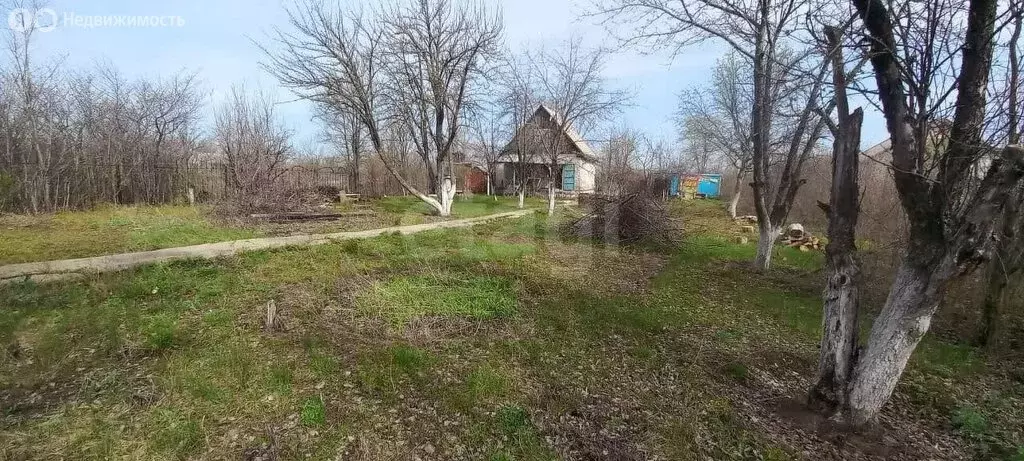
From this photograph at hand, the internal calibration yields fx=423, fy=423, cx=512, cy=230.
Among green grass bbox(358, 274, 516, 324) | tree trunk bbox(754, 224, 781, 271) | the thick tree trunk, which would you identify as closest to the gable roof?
tree trunk bbox(754, 224, 781, 271)

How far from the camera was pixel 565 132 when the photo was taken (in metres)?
16.5

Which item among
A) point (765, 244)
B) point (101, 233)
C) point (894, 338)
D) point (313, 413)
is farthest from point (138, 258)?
→ point (765, 244)

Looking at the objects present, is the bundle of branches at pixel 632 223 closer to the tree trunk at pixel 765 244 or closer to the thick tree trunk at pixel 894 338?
the tree trunk at pixel 765 244

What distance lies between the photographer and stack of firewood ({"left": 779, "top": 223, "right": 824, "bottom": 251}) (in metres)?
10.6

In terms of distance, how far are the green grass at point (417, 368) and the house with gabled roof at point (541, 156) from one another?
437 inches

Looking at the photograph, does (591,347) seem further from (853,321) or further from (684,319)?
(853,321)

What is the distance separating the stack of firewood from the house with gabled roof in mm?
7706

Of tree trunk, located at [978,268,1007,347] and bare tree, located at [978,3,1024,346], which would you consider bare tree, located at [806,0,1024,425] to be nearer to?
bare tree, located at [978,3,1024,346]

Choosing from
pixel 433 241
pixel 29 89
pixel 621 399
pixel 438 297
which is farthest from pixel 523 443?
pixel 29 89

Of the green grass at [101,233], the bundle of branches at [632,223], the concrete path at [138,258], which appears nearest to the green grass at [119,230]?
the green grass at [101,233]

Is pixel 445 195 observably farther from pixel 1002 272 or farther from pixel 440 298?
pixel 1002 272

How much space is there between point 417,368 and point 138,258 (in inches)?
225

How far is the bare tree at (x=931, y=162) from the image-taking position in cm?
239

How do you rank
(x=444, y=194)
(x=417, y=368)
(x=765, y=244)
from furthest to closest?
(x=444, y=194), (x=765, y=244), (x=417, y=368)
